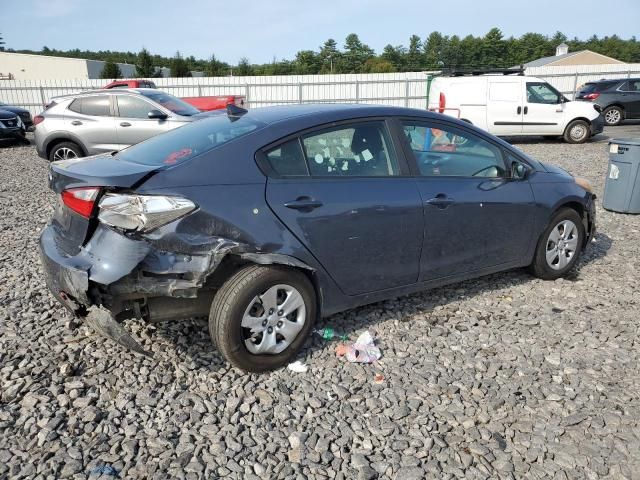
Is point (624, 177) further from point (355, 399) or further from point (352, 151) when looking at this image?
point (355, 399)

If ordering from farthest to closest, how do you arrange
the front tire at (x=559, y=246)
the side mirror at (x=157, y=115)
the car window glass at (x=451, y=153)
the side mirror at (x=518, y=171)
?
the side mirror at (x=157, y=115) → the front tire at (x=559, y=246) → the side mirror at (x=518, y=171) → the car window glass at (x=451, y=153)

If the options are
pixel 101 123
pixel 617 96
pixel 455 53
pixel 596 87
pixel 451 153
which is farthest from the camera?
pixel 455 53

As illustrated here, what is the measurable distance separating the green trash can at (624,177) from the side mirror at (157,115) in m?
7.88

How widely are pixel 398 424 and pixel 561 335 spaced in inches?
65.0

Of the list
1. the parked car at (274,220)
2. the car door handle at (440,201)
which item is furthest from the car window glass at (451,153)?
the car door handle at (440,201)

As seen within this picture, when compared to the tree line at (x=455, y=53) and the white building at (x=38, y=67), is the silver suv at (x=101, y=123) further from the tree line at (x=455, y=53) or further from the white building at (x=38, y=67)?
the tree line at (x=455, y=53)

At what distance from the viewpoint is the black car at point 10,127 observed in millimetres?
14297

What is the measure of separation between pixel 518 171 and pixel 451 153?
2.14ft

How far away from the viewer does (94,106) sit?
1058 centimetres

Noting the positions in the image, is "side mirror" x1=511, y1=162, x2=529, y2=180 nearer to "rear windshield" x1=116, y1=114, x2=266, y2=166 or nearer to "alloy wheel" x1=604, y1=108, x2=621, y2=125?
"rear windshield" x1=116, y1=114, x2=266, y2=166

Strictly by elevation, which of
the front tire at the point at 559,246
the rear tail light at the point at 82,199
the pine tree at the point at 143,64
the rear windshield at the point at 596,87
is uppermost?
the pine tree at the point at 143,64

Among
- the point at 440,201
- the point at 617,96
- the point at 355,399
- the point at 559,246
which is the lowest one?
the point at 355,399

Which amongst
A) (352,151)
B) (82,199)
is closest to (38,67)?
(82,199)

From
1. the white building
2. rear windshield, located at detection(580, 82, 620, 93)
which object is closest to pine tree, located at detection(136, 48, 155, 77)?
the white building
